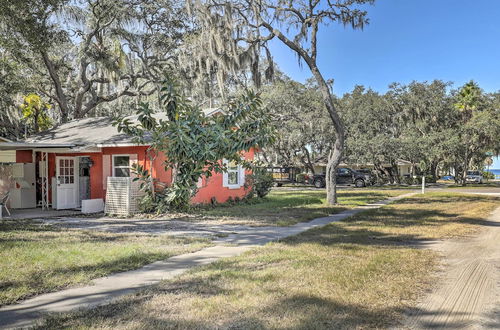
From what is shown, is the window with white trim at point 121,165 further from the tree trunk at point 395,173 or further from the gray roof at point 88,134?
the tree trunk at point 395,173

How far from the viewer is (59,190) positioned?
46.3 ft

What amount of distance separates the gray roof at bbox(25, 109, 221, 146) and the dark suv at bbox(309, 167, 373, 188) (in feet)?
56.6

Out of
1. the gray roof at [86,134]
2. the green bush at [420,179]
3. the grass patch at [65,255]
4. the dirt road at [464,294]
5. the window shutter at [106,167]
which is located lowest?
the dirt road at [464,294]

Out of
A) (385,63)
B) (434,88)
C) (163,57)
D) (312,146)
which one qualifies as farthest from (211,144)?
A: (434,88)

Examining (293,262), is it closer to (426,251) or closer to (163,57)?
(426,251)

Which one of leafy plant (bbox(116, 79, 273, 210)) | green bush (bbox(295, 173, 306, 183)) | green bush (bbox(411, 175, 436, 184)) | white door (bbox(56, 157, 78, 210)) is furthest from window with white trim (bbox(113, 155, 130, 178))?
green bush (bbox(411, 175, 436, 184))

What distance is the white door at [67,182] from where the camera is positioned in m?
14.2

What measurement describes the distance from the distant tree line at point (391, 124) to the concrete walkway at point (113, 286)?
23.8 metres

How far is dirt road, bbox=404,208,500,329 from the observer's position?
3.76 metres

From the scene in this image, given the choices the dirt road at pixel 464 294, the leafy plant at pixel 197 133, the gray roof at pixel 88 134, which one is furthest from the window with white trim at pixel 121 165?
the dirt road at pixel 464 294

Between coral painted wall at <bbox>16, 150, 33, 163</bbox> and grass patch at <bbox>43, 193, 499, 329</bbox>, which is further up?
coral painted wall at <bbox>16, 150, 33, 163</bbox>

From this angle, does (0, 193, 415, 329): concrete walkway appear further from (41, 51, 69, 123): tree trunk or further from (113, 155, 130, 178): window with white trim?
(41, 51, 69, 123): tree trunk

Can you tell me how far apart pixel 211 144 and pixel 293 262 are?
14.7 ft

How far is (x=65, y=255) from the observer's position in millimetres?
6402
